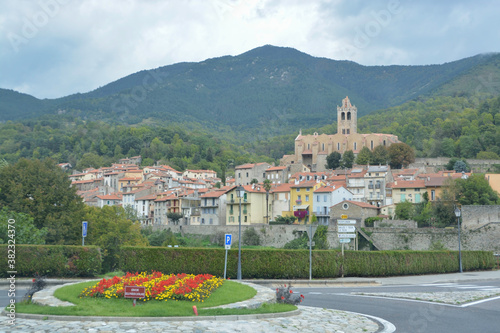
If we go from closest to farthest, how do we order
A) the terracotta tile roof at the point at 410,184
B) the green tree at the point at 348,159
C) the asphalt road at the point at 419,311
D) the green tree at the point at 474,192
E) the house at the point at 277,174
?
the asphalt road at the point at 419,311, the green tree at the point at 474,192, the terracotta tile roof at the point at 410,184, the house at the point at 277,174, the green tree at the point at 348,159

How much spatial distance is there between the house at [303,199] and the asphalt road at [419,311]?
197ft

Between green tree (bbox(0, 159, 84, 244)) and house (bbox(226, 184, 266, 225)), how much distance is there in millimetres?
43849

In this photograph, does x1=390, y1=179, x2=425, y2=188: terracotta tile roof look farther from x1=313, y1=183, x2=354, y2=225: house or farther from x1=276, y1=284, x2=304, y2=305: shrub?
x1=276, y1=284, x2=304, y2=305: shrub

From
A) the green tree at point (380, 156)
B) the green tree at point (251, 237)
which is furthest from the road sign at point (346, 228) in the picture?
the green tree at point (380, 156)

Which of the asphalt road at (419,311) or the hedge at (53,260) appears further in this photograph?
the hedge at (53,260)

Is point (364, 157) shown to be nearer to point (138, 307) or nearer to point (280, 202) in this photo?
point (280, 202)

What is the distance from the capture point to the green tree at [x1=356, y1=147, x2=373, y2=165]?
364 ft

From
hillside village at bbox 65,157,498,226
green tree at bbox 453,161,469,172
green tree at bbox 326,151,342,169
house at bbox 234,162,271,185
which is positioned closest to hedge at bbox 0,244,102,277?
hillside village at bbox 65,157,498,226

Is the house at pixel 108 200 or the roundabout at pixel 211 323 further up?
the house at pixel 108 200

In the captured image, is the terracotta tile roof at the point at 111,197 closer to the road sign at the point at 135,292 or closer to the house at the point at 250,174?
the house at the point at 250,174

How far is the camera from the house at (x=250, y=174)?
372 ft

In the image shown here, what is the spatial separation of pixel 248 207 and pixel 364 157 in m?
37.8

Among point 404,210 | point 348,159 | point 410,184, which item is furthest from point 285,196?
point 348,159

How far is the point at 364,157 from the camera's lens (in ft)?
367
